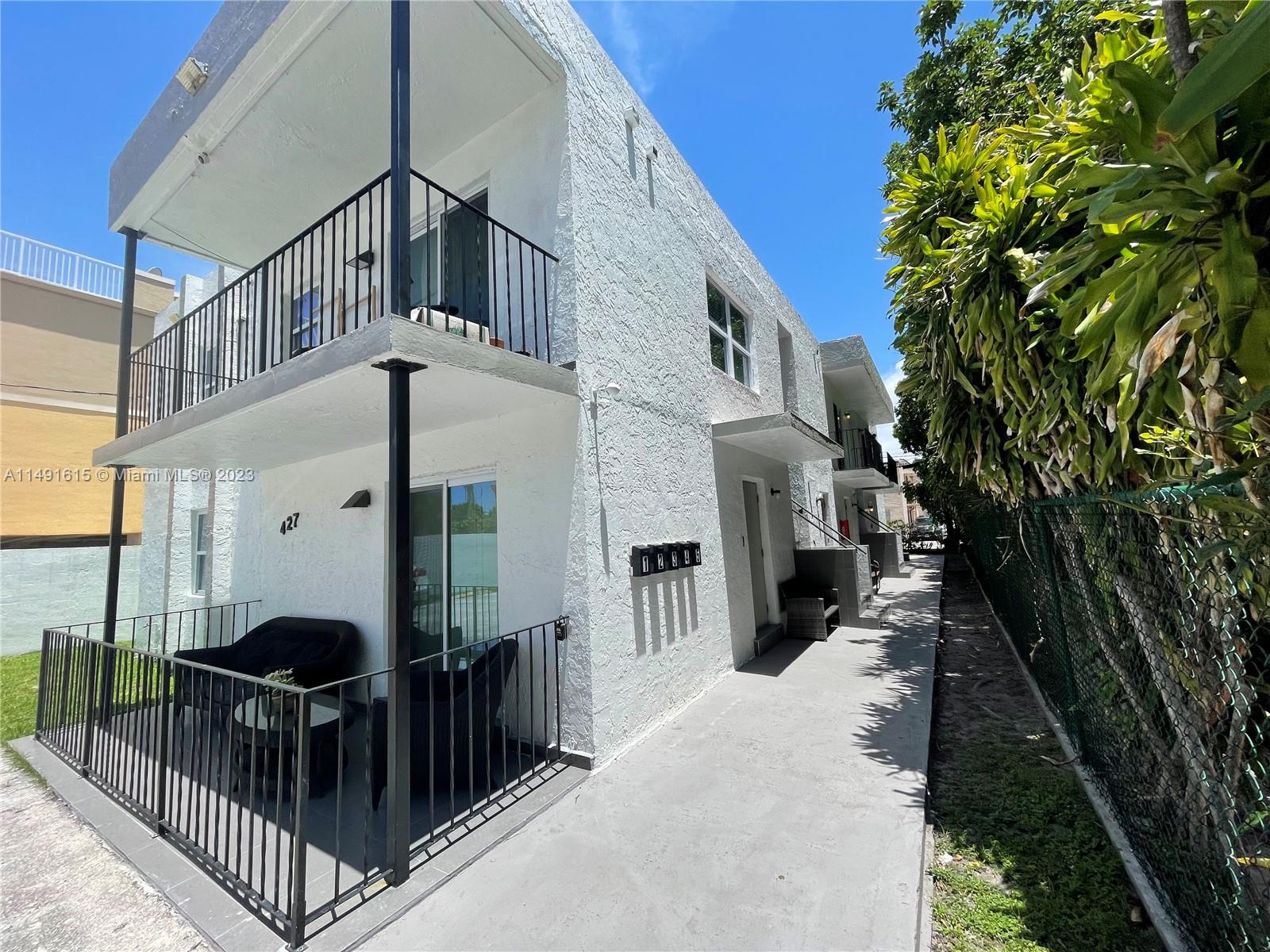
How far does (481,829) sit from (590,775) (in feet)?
3.08

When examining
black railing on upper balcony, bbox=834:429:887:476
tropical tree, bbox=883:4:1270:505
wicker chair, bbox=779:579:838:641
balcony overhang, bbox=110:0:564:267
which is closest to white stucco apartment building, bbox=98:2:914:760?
balcony overhang, bbox=110:0:564:267

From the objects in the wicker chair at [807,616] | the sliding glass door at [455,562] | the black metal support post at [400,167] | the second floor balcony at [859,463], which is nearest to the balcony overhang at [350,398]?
the black metal support post at [400,167]

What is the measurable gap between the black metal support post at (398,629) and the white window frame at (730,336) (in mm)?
5001

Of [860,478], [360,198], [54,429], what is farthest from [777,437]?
[54,429]

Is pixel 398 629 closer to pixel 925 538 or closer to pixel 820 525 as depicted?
pixel 820 525

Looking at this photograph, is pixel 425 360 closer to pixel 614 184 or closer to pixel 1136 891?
pixel 614 184

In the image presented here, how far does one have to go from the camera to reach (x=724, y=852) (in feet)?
10.4

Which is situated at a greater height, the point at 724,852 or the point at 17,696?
the point at 17,696

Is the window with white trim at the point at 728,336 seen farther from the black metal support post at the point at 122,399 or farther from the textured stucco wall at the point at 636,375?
the black metal support post at the point at 122,399

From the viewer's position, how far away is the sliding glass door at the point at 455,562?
5.12 m

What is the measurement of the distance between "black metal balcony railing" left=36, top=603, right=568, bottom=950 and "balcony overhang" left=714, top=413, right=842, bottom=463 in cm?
366

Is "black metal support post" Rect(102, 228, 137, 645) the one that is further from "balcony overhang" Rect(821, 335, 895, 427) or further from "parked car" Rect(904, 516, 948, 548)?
"parked car" Rect(904, 516, 948, 548)

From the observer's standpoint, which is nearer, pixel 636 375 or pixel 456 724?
pixel 456 724

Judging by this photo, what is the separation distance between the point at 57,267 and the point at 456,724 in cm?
1875
